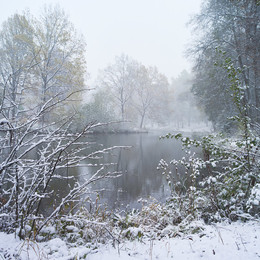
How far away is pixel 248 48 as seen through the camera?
299 inches

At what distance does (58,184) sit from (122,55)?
28.1m

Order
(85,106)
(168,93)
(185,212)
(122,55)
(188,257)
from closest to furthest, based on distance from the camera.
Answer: (188,257), (185,212), (85,106), (122,55), (168,93)

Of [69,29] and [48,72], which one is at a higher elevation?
[69,29]

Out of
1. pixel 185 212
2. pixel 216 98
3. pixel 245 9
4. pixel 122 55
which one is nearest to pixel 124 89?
pixel 122 55

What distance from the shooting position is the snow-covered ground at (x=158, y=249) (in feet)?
4.24

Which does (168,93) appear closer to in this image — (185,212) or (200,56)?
(200,56)

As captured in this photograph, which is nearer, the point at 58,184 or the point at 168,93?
the point at 58,184

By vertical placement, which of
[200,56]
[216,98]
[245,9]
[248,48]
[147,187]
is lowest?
[147,187]

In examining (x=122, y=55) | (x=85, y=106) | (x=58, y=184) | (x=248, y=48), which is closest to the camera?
(x=58, y=184)

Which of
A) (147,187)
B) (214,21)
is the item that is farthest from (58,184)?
(214,21)

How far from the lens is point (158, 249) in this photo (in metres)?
1.56

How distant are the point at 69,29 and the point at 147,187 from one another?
15.3 metres

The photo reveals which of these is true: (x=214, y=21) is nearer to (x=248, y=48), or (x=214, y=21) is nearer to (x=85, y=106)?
(x=248, y=48)

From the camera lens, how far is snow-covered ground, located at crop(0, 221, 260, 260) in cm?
129
